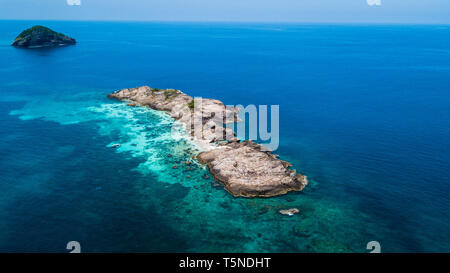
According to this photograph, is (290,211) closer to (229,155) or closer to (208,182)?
(208,182)

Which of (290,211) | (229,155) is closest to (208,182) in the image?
(229,155)

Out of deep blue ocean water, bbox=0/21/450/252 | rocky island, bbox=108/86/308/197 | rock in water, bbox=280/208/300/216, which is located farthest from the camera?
rocky island, bbox=108/86/308/197

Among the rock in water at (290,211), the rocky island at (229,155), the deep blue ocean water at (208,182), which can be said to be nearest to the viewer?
the deep blue ocean water at (208,182)

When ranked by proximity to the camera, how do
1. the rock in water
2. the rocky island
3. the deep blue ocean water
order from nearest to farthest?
the deep blue ocean water
the rock in water
the rocky island

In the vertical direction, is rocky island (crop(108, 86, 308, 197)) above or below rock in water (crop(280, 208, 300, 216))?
above

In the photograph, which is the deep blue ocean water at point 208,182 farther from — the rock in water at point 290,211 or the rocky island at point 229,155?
the rocky island at point 229,155

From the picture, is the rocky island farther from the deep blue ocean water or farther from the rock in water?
the rock in water

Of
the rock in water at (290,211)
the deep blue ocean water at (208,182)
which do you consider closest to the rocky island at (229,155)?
the deep blue ocean water at (208,182)

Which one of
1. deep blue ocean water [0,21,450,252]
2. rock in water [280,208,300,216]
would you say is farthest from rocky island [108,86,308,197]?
rock in water [280,208,300,216]

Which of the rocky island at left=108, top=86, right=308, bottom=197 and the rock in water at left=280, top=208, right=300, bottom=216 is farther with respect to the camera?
the rocky island at left=108, top=86, right=308, bottom=197
